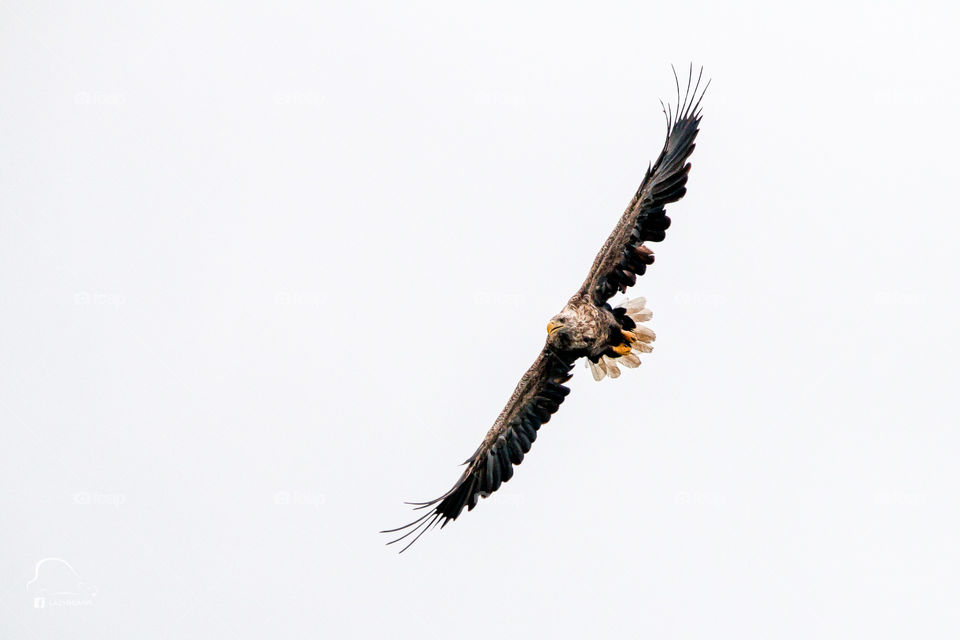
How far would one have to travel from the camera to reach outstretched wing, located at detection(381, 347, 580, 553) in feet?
54.9

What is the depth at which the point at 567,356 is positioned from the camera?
16.5m

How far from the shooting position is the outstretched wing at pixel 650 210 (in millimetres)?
15664

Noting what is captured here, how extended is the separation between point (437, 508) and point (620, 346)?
2882 millimetres

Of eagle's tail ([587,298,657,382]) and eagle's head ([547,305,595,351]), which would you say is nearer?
eagle's head ([547,305,595,351])

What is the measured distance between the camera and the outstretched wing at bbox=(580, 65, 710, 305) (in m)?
15.7

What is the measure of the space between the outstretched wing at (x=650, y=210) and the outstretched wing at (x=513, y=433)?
4.01 ft

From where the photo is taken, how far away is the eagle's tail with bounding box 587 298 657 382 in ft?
55.2

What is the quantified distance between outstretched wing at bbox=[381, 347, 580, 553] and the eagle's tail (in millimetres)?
574

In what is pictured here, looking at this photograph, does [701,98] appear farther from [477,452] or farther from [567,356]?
[477,452]

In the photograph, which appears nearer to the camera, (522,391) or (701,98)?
(701,98)

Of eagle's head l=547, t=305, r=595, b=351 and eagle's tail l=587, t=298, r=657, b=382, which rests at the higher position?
Result: eagle's tail l=587, t=298, r=657, b=382

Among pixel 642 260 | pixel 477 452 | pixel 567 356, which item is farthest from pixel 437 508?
pixel 642 260

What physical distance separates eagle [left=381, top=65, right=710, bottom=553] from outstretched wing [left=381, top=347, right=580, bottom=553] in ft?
0.04

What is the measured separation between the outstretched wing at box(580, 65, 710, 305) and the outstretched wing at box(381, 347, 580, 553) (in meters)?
1.22
